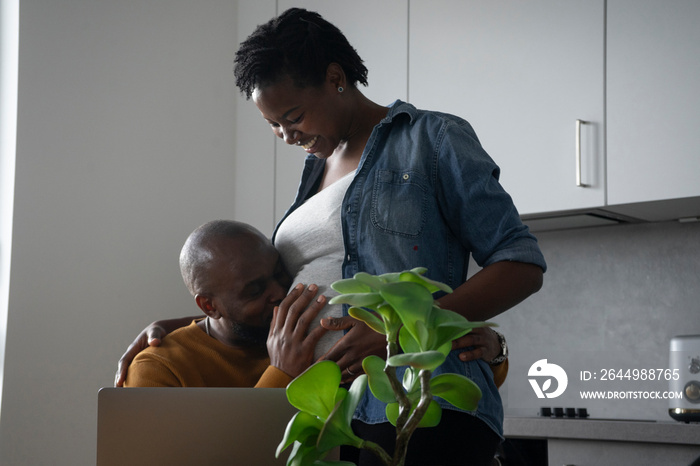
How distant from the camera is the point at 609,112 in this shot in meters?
2.24

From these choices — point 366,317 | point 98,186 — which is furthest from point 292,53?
point 98,186

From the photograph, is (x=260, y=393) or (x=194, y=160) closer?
(x=260, y=393)

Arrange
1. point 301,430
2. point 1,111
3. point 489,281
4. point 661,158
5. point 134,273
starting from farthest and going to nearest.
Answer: point 134,273
point 1,111
point 661,158
point 489,281
point 301,430

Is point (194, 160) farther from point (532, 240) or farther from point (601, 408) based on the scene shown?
point (532, 240)

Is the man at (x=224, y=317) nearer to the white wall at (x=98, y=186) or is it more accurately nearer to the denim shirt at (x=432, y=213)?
the denim shirt at (x=432, y=213)

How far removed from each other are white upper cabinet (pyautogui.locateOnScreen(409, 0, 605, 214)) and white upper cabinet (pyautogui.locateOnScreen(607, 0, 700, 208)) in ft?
0.14

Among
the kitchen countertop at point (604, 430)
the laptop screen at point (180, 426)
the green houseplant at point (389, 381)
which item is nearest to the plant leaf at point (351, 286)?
the green houseplant at point (389, 381)

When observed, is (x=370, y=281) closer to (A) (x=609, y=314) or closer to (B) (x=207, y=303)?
(B) (x=207, y=303)

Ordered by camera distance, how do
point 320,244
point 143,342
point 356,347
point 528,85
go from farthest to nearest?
point 528,85 < point 143,342 < point 320,244 < point 356,347

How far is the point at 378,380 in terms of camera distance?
0.50 meters

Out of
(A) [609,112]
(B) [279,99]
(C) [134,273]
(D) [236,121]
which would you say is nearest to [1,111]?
(C) [134,273]

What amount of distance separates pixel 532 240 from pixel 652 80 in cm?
138

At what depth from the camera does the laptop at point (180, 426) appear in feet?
2.13

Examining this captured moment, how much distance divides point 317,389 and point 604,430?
1794 mm
